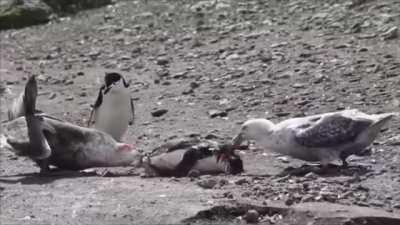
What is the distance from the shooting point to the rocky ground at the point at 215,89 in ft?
19.5

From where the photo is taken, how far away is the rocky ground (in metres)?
5.93

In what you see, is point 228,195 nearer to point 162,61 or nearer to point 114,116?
point 114,116

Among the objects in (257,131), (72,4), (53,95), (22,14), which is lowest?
(53,95)

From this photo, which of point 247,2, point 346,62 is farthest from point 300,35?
point 247,2

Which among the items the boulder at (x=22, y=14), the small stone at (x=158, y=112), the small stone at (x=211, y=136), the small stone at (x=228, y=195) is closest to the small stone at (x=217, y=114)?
the small stone at (x=158, y=112)

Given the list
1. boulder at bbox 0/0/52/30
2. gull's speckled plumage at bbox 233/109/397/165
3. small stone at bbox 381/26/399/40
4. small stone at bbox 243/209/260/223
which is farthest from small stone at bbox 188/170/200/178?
boulder at bbox 0/0/52/30

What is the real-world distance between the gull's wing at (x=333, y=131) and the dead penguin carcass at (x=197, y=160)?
1.88ft

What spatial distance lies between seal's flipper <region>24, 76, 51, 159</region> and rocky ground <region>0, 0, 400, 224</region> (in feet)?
0.64

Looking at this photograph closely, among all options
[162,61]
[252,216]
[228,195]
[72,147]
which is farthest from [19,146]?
[162,61]

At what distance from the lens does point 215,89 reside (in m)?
10.5

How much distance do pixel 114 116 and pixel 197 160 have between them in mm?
1983

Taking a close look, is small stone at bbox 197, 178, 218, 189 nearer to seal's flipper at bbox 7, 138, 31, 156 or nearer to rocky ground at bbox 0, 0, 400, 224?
rocky ground at bbox 0, 0, 400, 224

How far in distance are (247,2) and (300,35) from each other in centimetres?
289

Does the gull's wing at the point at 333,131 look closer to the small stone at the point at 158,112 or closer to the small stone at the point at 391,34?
the small stone at the point at 158,112
